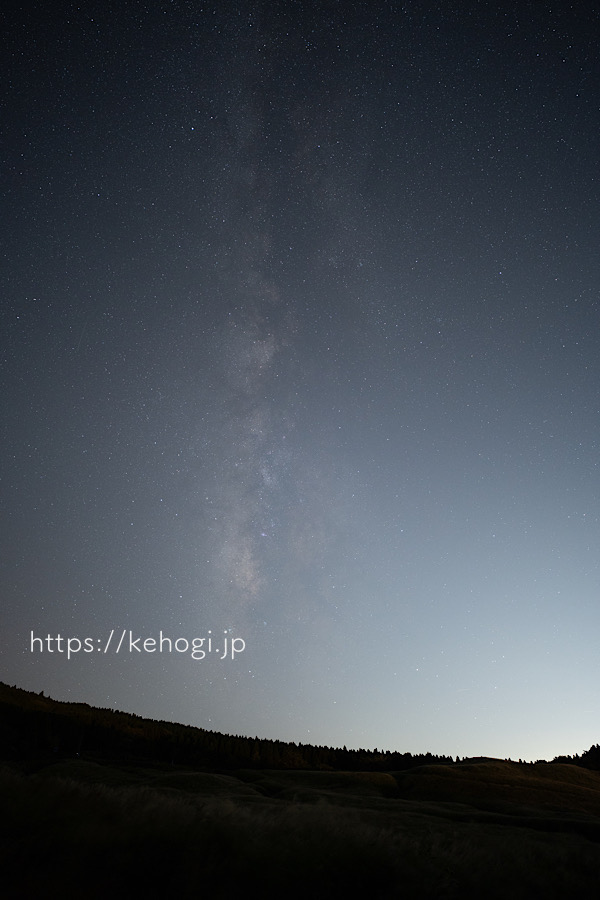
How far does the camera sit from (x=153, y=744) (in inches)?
2574

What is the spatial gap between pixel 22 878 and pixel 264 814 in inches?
164

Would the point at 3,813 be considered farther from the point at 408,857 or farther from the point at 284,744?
the point at 284,744

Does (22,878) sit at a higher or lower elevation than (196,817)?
lower

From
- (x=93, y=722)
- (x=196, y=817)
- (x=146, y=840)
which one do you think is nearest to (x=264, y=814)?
(x=196, y=817)

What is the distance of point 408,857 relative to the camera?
853 centimetres

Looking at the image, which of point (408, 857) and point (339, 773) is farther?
point (339, 773)

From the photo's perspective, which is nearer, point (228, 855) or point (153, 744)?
point (228, 855)

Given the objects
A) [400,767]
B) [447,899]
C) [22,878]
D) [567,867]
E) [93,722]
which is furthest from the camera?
[93,722]

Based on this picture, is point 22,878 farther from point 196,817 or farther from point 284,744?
point 284,744

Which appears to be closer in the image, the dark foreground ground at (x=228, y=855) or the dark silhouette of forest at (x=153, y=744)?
the dark foreground ground at (x=228, y=855)

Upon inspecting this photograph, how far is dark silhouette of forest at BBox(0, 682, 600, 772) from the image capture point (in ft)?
186

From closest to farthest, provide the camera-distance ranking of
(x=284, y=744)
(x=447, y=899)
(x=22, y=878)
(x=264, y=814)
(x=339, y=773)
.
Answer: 1. (x=22, y=878)
2. (x=447, y=899)
3. (x=264, y=814)
4. (x=339, y=773)
5. (x=284, y=744)

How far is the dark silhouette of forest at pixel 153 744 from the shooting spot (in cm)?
5678

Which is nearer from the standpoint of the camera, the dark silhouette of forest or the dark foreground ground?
the dark foreground ground
